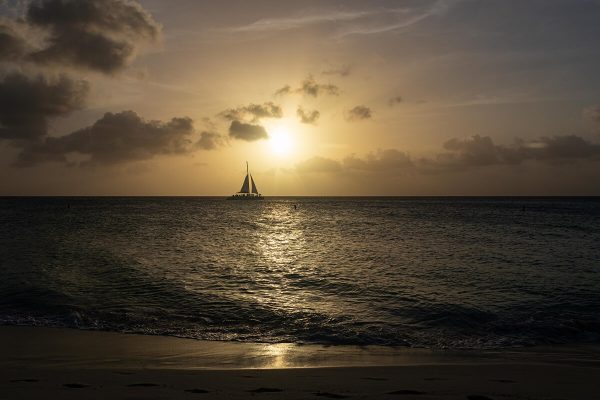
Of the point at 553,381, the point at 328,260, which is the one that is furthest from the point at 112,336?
the point at 328,260

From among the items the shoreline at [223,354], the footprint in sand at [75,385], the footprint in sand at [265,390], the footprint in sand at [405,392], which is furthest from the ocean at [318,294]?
the footprint in sand at [75,385]

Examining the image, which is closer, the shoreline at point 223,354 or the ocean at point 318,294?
the shoreline at point 223,354

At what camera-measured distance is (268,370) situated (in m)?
10.7

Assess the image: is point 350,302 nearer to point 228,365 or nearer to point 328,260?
point 228,365

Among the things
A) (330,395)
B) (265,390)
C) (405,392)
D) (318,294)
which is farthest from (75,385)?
(318,294)

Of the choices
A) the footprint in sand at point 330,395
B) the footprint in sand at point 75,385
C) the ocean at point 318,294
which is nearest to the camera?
the footprint in sand at point 330,395

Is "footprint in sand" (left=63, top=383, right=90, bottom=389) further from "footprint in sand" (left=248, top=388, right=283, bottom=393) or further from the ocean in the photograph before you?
the ocean

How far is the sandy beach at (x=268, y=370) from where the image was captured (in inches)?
344

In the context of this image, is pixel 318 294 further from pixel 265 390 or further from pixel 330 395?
pixel 330 395

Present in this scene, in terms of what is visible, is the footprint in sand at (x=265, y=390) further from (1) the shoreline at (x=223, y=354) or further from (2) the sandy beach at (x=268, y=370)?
(1) the shoreline at (x=223, y=354)


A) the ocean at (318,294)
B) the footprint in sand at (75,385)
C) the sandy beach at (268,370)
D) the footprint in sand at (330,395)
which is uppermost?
the footprint in sand at (75,385)

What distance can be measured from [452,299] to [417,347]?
7144 millimetres

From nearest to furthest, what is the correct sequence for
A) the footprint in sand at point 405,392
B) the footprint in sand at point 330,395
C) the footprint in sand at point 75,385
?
the footprint in sand at point 330,395 → the footprint in sand at point 405,392 → the footprint in sand at point 75,385

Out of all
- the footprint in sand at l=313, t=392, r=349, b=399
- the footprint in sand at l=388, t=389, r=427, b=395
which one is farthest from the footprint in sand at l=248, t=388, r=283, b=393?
the footprint in sand at l=388, t=389, r=427, b=395
